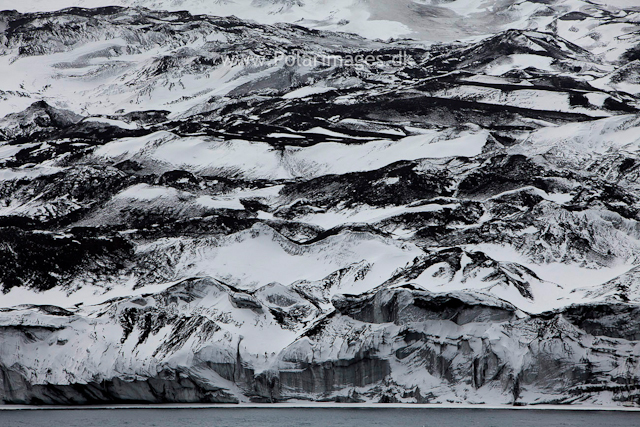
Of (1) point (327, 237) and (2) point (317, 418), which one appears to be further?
(1) point (327, 237)

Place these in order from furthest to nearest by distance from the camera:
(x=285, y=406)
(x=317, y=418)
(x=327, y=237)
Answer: (x=327, y=237)
(x=285, y=406)
(x=317, y=418)

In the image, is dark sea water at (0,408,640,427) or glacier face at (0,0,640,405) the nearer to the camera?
dark sea water at (0,408,640,427)

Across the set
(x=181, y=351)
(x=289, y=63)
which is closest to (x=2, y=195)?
(x=181, y=351)

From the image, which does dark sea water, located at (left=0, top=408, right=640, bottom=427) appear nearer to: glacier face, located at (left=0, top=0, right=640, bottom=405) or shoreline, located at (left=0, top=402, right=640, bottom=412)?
shoreline, located at (left=0, top=402, right=640, bottom=412)

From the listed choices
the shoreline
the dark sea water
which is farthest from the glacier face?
the dark sea water

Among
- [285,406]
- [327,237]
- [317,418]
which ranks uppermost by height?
[317,418]

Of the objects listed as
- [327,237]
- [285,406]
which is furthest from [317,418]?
[327,237]

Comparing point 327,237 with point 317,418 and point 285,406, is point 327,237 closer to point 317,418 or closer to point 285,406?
point 285,406
